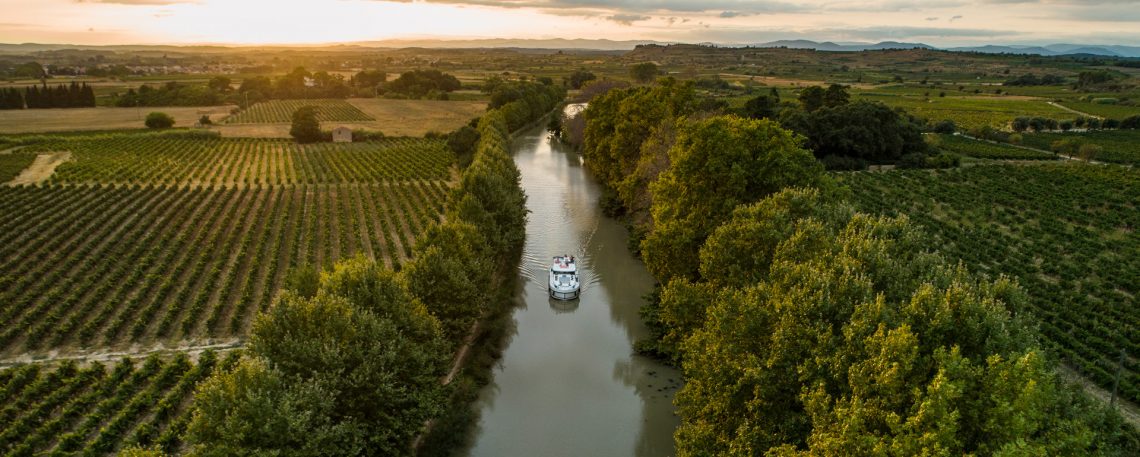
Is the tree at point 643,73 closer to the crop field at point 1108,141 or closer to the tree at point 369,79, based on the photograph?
the tree at point 369,79

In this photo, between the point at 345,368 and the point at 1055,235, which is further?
the point at 1055,235

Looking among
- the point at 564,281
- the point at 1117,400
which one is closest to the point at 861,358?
the point at 1117,400

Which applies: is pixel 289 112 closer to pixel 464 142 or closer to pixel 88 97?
pixel 88 97

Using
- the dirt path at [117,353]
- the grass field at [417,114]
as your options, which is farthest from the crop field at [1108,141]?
the dirt path at [117,353]

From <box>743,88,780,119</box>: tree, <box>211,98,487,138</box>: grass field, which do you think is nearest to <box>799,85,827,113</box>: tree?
<box>743,88,780,119</box>: tree

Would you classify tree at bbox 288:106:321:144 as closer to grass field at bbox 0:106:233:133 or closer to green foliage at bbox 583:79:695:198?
grass field at bbox 0:106:233:133

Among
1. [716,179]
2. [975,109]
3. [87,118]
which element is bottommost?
[87,118]

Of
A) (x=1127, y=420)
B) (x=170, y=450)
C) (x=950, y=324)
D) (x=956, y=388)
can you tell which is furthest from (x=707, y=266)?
(x=170, y=450)
